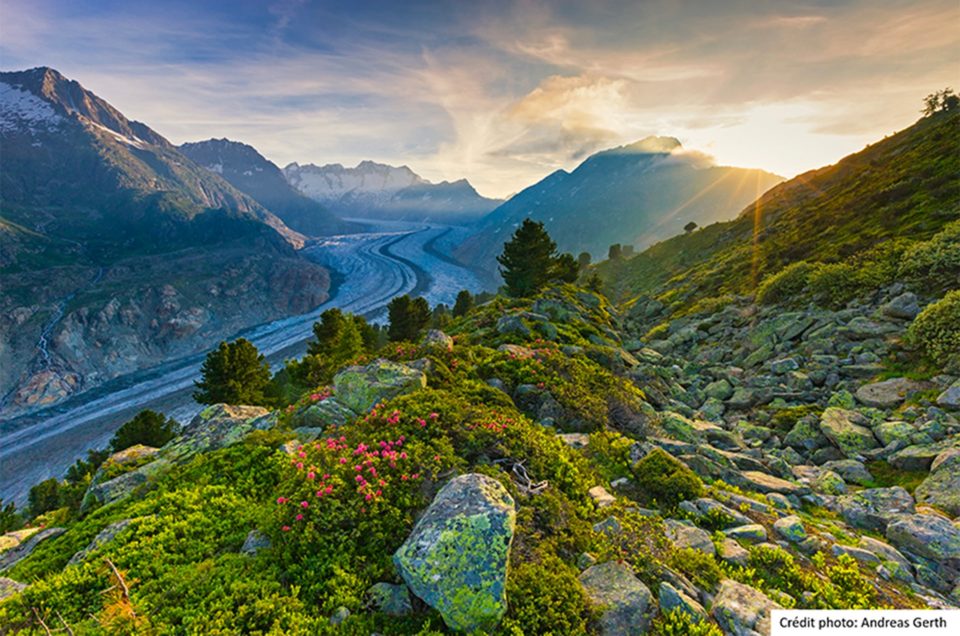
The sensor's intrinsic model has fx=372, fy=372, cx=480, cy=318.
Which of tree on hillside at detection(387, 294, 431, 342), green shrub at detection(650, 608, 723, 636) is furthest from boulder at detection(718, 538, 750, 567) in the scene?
tree on hillside at detection(387, 294, 431, 342)

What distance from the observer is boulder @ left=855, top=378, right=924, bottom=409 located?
14.8m

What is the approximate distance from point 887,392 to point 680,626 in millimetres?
16828

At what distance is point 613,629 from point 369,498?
15.6 ft

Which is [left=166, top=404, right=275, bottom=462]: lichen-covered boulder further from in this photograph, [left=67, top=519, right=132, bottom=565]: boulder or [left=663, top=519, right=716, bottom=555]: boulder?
[left=663, top=519, right=716, bottom=555]: boulder

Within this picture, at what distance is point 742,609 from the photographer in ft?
19.4

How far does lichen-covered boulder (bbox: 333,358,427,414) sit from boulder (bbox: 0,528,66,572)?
8262 millimetres

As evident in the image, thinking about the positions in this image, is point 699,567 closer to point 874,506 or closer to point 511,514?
point 511,514

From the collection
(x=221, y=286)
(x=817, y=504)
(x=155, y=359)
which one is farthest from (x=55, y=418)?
(x=817, y=504)

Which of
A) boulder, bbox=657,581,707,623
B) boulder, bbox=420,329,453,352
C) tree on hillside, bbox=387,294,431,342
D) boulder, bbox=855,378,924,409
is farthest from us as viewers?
tree on hillside, bbox=387,294,431,342

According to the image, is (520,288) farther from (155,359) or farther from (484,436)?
(155,359)

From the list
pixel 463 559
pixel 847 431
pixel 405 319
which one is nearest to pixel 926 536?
pixel 847 431

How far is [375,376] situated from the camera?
13930mm

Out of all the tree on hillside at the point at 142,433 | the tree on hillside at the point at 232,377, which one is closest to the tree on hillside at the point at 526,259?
the tree on hillside at the point at 232,377

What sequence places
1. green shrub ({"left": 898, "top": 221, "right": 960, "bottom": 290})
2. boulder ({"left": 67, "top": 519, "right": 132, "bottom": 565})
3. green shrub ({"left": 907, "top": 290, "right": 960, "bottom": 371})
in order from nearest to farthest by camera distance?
boulder ({"left": 67, "top": 519, "right": 132, "bottom": 565}) < green shrub ({"left": 907, "top": 290, "right": 960, "bottom": 371}) < green shrub ({"left": 898, "top": 221, "right": 960, "bottom": 290})
